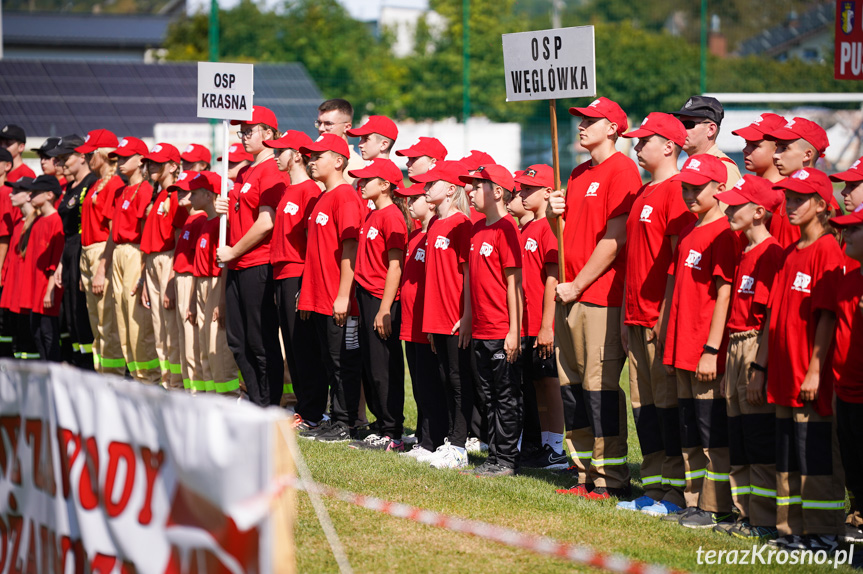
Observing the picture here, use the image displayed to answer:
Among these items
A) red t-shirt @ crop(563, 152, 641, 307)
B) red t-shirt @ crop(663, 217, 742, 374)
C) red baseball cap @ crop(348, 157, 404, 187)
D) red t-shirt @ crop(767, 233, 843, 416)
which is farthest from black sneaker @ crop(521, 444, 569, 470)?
red t-shirt @ crop(767, 233, 843, 416)

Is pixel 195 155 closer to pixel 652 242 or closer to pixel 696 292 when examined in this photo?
pixel 652 242

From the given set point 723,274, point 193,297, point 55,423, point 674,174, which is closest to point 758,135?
point 674,174

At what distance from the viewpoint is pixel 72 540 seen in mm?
4617

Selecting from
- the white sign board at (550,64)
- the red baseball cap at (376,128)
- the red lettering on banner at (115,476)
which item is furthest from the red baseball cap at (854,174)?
the red lettering on banner at (115,476)

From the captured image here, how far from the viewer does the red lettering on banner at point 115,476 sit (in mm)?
4289

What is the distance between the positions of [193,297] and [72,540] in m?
6.07

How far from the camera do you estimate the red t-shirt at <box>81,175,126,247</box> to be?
11.6 meters

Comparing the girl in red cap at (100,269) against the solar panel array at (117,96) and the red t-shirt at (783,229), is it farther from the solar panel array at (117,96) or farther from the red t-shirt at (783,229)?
the solar panel array at (117,96)

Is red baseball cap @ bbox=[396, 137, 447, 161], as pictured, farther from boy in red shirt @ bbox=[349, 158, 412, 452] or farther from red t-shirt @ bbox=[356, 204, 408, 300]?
red t-shirt @ bbox=[356, 204, 408, 300]

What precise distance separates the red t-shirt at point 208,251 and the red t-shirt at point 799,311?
584 centimetres

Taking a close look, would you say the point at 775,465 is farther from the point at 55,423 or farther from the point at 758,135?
the point at 55,423

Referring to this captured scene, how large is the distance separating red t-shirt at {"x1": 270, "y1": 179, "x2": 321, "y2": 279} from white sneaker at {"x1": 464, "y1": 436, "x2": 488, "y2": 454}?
208cm

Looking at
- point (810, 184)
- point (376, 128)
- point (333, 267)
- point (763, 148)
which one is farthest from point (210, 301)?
point (810, 184)

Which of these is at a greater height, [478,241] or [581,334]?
[478,241]
